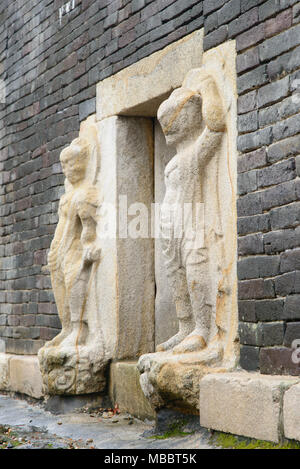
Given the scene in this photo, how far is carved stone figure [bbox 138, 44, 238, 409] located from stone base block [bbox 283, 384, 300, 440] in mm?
714

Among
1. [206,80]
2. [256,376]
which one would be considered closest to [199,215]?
[206,80]

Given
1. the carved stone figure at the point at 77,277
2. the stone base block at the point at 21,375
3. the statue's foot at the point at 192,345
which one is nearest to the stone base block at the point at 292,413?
the statue's foot at the point at 192,345

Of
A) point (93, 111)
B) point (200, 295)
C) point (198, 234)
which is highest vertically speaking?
point (93, 111)

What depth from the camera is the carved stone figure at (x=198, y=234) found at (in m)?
4.37

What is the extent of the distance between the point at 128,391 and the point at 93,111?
7.33 feet

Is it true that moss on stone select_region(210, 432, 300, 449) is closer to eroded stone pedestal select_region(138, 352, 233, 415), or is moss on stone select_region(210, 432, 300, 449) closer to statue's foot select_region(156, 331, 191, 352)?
eroded stone pedestal select_region(138, 352, 233, 415)

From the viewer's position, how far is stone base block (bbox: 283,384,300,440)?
3.49 metres

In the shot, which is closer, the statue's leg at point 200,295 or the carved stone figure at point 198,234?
the carved stone figure at point 198,234

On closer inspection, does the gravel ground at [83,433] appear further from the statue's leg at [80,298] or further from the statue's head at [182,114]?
the statue's head at [182,114]

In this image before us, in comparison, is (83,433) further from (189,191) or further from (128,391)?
(189,191)

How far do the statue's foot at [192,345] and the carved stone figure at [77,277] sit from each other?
128 cm

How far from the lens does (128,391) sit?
5.41 m

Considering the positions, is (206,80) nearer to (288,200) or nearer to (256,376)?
(288,200)

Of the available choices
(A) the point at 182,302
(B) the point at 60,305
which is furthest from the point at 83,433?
(B) the point at 60,305
